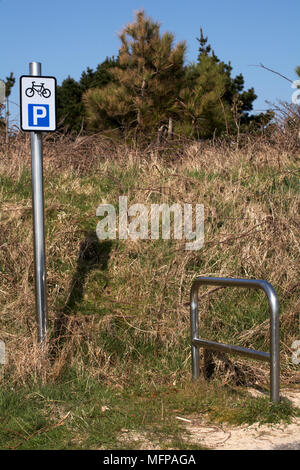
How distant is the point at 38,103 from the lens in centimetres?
527

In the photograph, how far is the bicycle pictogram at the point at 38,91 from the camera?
5234 millimetres

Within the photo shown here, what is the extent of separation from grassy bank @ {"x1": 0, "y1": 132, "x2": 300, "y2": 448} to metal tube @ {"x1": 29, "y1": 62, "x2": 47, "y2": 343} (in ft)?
0.80

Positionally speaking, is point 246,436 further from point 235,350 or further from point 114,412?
point 114,412

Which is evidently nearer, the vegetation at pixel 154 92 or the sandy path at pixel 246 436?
the sandy path at pixel 246 436

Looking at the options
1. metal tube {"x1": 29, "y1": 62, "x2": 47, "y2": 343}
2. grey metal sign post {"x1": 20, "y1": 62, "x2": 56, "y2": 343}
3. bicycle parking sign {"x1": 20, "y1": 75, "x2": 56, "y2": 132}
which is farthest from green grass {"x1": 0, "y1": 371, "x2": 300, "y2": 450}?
bicycle parking sign {"x1": 20, "y1": 75, "x2": 56, "y2": 132}

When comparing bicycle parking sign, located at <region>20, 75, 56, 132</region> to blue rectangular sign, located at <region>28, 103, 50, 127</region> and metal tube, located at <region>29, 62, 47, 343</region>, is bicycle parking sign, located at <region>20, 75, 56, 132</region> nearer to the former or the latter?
blue rectangular sign, located at <region>28, 103, 50, 127</region>

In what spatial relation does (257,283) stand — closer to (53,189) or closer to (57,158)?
(53,189)

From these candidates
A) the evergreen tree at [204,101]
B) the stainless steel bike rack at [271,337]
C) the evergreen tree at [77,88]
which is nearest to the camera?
the stainless steel bike rack at [271,337]

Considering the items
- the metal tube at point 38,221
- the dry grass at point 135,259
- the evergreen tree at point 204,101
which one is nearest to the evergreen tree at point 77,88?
the evergreen tree at point 204,101

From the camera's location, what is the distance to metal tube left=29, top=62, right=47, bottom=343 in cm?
538

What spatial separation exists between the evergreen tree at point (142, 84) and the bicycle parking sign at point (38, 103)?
37.8ft

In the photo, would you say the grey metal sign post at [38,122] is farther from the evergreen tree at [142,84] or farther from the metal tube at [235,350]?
the evergreen tree at [142,84]

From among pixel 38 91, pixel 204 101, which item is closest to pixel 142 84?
pixel 204 101
